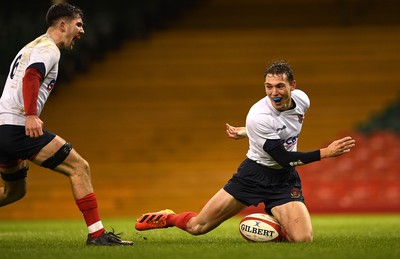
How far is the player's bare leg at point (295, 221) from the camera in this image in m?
6.72

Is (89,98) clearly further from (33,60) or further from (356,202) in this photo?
(33,60)

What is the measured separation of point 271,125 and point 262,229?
873 millimetres

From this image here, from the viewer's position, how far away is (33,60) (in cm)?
611

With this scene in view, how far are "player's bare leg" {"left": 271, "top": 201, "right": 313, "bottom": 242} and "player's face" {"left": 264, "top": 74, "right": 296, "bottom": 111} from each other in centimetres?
87

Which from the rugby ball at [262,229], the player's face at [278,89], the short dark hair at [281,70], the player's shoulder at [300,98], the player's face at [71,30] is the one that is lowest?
the rugby ball at [262,229]

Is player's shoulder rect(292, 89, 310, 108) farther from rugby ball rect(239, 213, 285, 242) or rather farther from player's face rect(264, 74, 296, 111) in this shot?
rugby ball rect(239, 213, 285, 242)

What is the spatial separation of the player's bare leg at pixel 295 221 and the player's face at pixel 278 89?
87 centimetres

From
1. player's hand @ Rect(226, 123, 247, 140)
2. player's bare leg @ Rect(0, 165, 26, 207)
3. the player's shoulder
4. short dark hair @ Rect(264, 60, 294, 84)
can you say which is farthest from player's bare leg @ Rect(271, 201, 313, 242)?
player's bare leg @ Rect(0, 165, 26, 207)

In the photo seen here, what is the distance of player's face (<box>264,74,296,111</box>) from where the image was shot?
665cm

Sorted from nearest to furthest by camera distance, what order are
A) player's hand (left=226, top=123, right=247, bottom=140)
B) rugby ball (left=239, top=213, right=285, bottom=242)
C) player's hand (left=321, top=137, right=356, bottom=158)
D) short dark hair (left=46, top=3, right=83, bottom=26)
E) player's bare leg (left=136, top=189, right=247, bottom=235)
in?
player's hand (left=321, top=137, right=356, bottom=158), short dark hair (left=46, top=3, right=83, bottom=26), rugby ball (left=239, top=213, right=285, bottom=242), player's bare leg (left=136, top=189, right=247, bottom=235), player's hand (left=226, top=123, right=247, bottom=140)

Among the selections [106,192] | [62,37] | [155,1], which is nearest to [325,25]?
[155,1]

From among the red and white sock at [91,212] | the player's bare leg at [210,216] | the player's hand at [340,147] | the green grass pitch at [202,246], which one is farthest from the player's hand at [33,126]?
the player's hand at [340,147]

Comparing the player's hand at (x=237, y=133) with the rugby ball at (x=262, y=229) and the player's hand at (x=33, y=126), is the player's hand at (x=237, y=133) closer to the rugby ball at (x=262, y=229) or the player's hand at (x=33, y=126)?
the rugby ball at (x=262, y=229)

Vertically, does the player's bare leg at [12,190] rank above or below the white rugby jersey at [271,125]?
below
